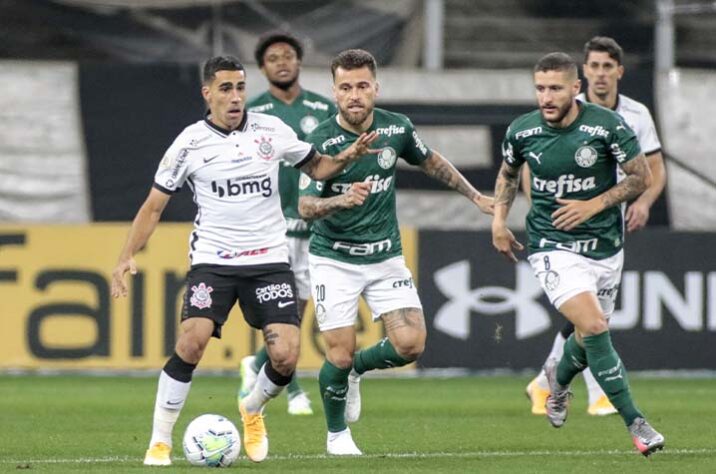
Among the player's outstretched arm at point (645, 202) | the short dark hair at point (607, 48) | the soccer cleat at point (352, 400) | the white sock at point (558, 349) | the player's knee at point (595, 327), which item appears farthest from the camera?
the player's outstretched arm at point (645, 202)

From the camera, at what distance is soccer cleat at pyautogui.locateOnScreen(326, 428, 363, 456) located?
32.4 feet

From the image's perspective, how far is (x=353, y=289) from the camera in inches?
400

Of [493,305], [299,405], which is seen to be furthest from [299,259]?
[493,305]

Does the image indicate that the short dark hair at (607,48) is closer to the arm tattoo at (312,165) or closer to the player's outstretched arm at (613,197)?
the player's outstretched arm at (613,197)

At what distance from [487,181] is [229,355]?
10.0ft

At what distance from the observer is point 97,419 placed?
12.2 m

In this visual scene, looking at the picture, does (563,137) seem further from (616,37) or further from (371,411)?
(616,37)

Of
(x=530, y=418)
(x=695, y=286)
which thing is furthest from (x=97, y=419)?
(x=695, y=286)

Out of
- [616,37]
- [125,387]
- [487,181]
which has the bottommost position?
[125,387]

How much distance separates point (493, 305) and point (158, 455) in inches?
295

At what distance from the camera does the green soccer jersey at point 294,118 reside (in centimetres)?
1254

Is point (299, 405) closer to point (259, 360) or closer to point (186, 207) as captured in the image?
point (259, 360)

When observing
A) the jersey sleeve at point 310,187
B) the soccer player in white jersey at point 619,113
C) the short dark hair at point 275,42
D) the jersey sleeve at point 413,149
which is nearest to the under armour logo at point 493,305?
the soccer player in white jersey at point 619,113

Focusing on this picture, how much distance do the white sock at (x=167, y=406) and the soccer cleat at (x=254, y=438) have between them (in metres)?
0.51
